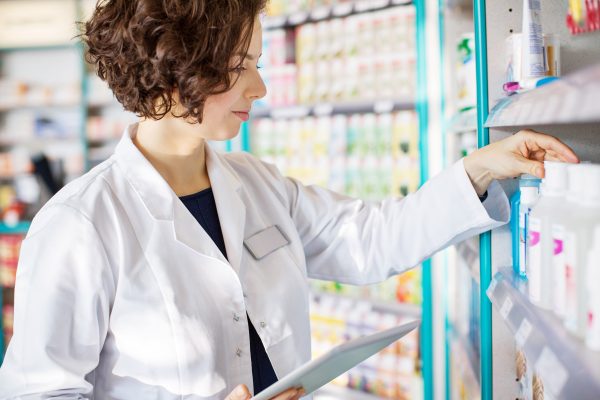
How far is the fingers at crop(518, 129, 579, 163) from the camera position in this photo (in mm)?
1210

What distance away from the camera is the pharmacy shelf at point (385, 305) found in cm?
304

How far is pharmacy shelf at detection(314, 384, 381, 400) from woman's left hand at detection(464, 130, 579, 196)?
2.09m

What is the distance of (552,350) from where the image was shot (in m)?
0.84

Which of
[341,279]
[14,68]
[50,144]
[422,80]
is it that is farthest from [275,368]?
[14,68]

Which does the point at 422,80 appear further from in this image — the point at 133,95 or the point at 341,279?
the point at 133,95

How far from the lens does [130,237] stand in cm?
134

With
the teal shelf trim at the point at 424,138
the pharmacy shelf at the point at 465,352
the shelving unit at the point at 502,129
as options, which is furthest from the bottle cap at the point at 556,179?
the teal shelf trim at the point at 424,138

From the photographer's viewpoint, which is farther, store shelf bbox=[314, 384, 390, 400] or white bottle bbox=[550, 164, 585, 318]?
store shelf bbox=[314, 384, 390, 400]

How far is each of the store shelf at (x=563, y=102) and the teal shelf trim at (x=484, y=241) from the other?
31 cm

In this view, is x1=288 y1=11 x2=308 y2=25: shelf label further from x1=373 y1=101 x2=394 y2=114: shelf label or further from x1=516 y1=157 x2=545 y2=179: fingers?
x1=516 y1=157 x2=545 y2=179: fingers

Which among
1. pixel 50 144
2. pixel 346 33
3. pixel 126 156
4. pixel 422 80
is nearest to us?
pixel 126 156

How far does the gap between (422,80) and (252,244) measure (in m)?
1.59

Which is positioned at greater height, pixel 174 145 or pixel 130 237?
pixel 174 145

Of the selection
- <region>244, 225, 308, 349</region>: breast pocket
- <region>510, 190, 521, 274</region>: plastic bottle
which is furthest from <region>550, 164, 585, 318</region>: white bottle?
<region>244, 225, 308, 349</region>: breast pocket
